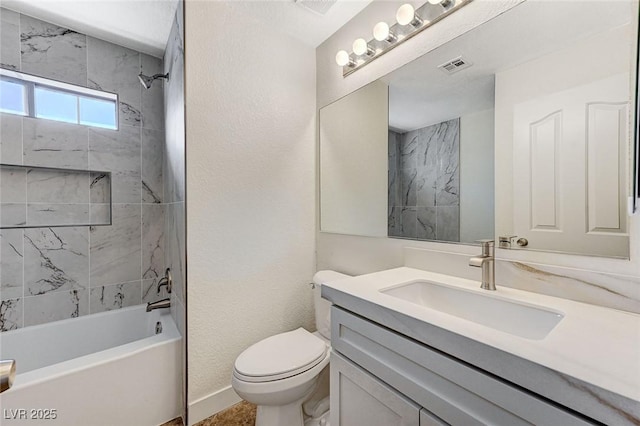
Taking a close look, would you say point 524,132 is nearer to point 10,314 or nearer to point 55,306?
point 55,306

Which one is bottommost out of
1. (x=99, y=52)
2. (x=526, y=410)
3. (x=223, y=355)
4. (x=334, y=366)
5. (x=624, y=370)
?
(x=223, y=355)

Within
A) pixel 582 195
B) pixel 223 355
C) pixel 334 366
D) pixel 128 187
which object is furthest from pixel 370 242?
pixel 128 187

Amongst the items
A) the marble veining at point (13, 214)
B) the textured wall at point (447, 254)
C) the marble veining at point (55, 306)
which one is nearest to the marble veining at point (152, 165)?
the marble veining at point (13, 214)

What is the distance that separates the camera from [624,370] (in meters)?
0.49

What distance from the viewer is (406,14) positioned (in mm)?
1330

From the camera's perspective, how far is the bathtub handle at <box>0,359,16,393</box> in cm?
44

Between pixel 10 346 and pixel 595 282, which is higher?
pixel 595 282

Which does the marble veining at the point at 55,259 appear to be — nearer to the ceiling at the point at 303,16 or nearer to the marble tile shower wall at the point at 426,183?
the ceiling at the point at 303,16

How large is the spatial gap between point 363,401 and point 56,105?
8.61 ft

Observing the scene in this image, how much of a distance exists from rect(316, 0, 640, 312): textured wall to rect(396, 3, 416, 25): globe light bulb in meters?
0.09

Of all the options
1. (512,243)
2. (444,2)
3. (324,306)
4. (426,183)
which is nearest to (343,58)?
(444,2)

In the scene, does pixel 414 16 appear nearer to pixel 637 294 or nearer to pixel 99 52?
pixel 637 294

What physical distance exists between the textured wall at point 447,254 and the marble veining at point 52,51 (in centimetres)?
172

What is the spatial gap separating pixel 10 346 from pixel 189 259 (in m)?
1.35
